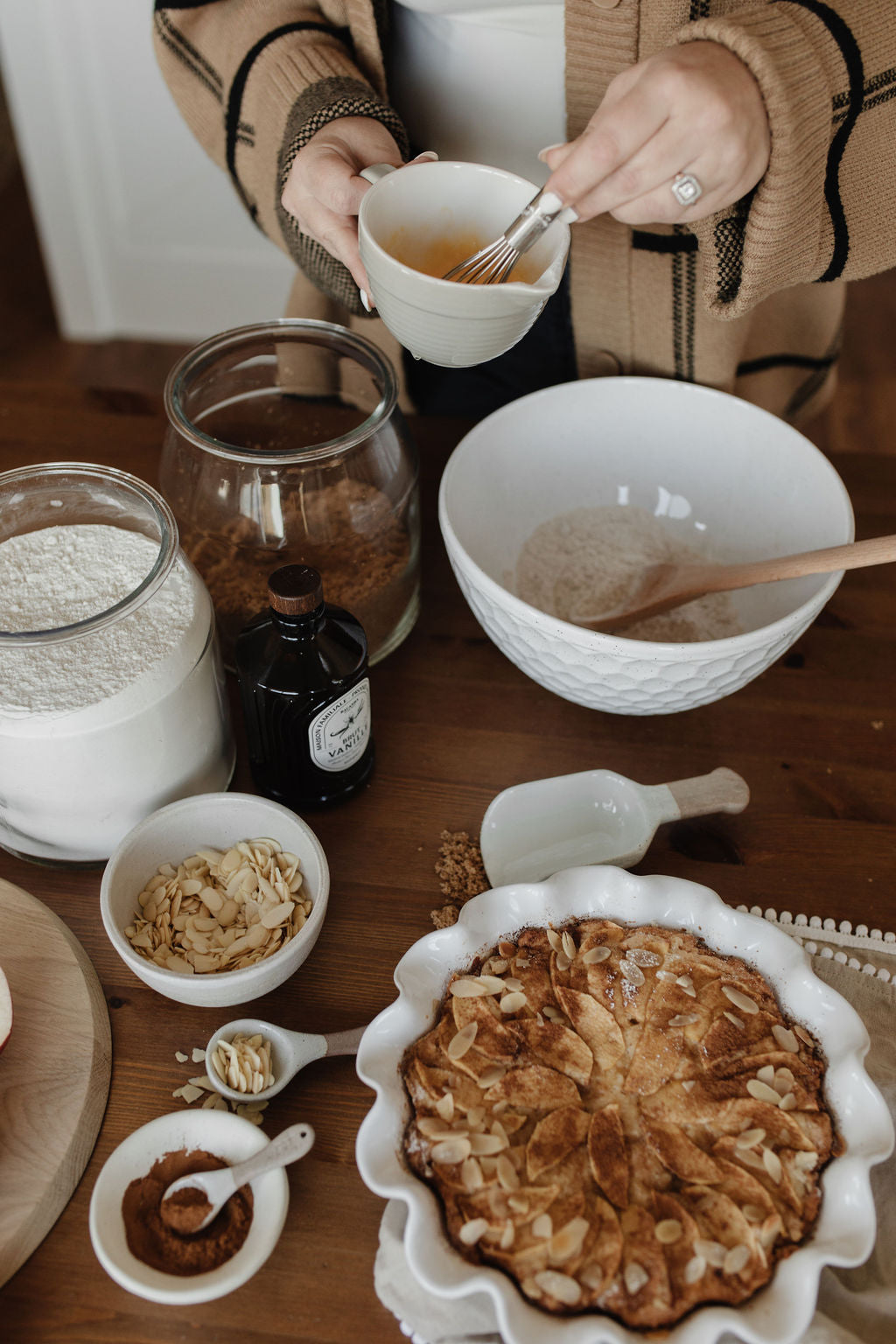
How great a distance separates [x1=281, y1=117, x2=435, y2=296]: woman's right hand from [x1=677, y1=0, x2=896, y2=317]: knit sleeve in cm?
28

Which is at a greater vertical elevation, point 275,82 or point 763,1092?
point 275,82

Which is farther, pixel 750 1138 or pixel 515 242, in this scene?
pixel 515 242

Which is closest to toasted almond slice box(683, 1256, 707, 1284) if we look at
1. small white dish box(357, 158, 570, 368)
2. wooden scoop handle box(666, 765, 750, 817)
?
wooden scoop handle box(666, 765, 750, 817)

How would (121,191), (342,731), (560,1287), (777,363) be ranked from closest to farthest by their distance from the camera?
(560,1287) → (342,731) → (777,363) → (121,191)

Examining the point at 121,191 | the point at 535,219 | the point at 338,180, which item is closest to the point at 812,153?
the point at 535,219

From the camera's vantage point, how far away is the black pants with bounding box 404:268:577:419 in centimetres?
115

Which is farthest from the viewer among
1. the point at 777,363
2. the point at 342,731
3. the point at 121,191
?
the point at 121,191

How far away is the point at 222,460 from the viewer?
869 mm

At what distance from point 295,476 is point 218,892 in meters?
0.35

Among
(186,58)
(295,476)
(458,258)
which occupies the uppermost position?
(186,58)

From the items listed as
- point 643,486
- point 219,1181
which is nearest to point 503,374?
point 643,486

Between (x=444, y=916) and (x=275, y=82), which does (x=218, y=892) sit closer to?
(x=444, y=916)

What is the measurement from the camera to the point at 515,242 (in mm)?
748

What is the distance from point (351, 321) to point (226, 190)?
56.5 inches
